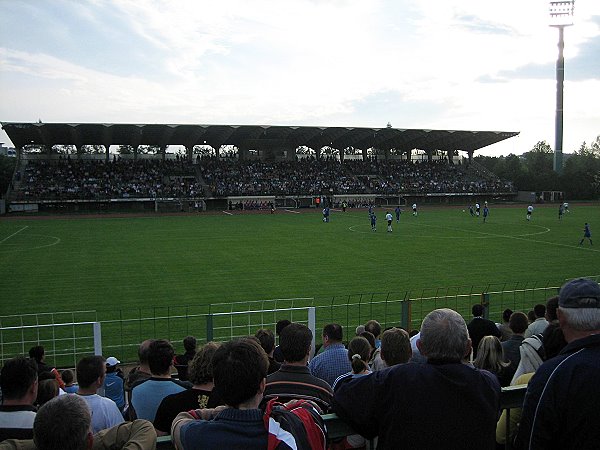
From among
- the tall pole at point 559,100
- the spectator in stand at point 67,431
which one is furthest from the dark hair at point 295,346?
the tall pole at point 559,100

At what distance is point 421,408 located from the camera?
124 inches

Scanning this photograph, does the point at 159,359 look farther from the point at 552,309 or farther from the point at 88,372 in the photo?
the point at 552,309

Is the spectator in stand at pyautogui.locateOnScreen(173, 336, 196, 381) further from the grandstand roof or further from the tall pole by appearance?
the tall pole

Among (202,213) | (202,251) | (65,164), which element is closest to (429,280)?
(202,251)

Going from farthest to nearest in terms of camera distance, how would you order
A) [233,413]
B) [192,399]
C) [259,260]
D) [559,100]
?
[559,100], [259,260], [192,399], [233,413]

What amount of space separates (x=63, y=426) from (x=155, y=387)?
237cm

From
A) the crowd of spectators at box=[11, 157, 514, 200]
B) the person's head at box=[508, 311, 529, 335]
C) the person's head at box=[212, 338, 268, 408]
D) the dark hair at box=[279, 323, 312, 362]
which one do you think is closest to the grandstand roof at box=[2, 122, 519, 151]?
the crowd of spectators at box=[11, 157, 514, 200]

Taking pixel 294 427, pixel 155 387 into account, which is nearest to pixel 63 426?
pixel 294 427

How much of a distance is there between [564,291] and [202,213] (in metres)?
60.8

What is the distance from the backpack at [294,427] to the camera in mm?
2854

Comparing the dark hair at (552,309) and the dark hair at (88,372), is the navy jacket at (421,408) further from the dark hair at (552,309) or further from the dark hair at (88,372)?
the dark hair at (552,309)

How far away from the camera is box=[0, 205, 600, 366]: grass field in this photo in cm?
2067

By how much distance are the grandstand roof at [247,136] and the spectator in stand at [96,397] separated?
63820mm

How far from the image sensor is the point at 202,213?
206 ft
